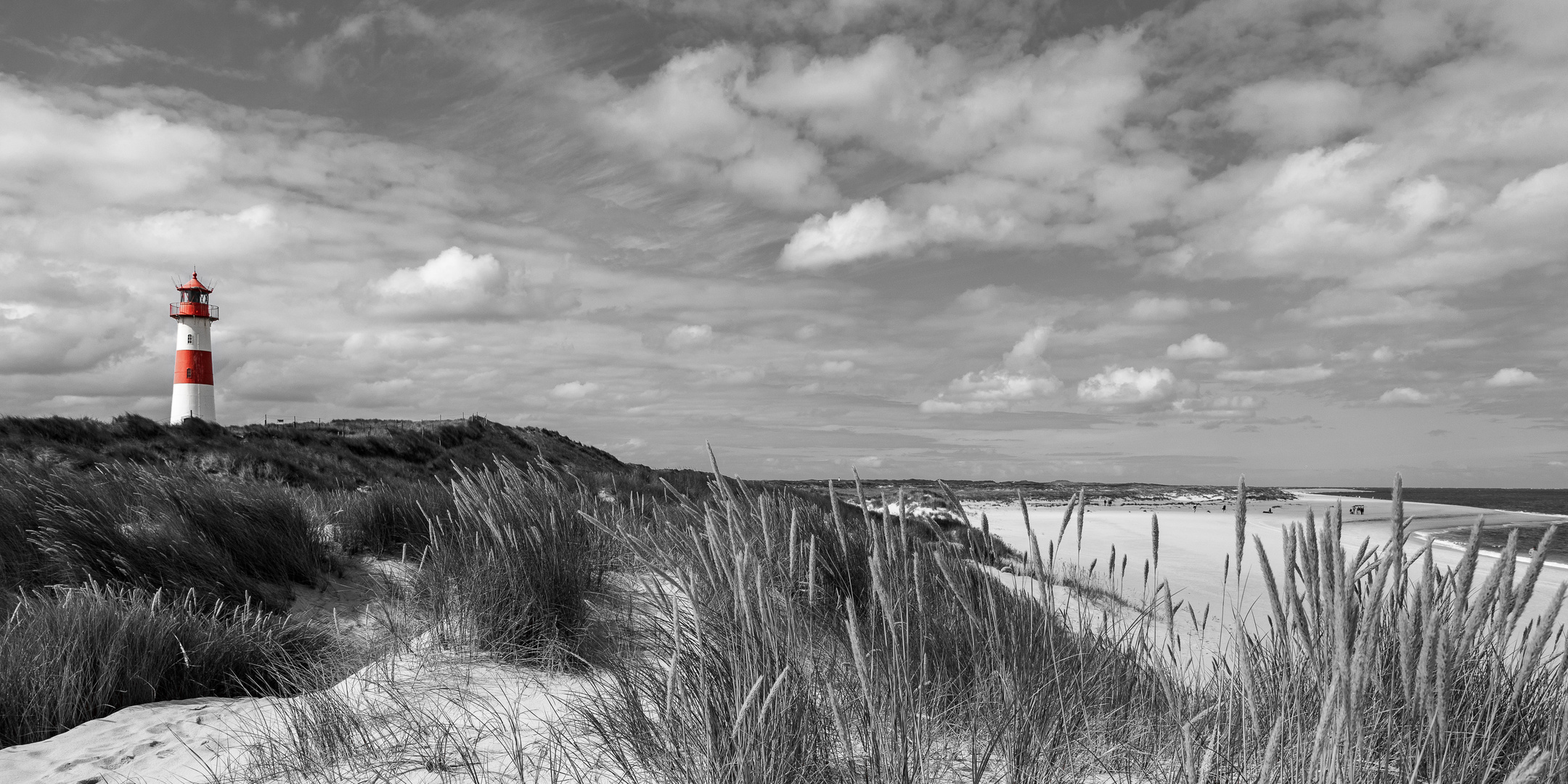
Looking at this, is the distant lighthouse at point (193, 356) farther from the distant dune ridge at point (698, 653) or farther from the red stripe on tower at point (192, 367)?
the distant dune ridge at point (698, 653)

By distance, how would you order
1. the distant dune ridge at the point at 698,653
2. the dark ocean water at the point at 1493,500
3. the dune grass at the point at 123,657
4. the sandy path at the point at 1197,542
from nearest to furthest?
the distant dune ridge at the point at 698,653 < the dune grass at the point at 123,657 < the sandy path at the point at 1197,542 < the dark ocean water at the point at 1493,500

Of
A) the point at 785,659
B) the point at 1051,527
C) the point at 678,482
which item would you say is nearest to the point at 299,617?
the point at 785,659

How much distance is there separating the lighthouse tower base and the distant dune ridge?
2900 cm

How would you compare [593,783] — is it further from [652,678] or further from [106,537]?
[106,537]

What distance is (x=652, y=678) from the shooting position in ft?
8.30

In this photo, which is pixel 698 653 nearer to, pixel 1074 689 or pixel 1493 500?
pixel 1074 689

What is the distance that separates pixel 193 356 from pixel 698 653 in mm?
37324

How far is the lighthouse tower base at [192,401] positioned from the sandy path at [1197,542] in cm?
2960

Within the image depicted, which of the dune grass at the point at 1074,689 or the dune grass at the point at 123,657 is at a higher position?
the dune grass at the point at 1074,689

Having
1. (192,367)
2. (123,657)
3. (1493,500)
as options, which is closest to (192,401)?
(192,367)

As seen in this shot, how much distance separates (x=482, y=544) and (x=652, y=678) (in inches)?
102

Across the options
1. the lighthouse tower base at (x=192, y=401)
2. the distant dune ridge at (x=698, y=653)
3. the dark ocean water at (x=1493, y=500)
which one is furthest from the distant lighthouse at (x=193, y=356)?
the dark ocean water at (x=1493, y=500)

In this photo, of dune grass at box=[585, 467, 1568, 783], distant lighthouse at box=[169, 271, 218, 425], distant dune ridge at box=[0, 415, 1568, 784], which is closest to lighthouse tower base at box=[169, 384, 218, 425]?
distant lighthouse at box=[169, 271, 218, 425]

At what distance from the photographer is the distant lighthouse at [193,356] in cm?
3154
